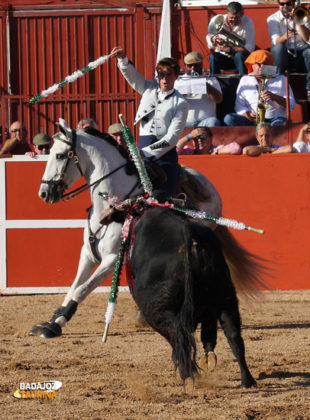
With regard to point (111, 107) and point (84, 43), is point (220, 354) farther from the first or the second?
point (84, 43)

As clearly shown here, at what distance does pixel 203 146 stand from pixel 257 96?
1.07 m

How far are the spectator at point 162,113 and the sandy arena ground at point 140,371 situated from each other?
1428mm

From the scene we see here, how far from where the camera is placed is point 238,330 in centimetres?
493

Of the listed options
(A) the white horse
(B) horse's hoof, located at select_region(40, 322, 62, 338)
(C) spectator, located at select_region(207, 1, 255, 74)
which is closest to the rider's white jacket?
(A) the white horse

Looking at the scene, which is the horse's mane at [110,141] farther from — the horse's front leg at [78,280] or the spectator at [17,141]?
the spectator at [17,141]

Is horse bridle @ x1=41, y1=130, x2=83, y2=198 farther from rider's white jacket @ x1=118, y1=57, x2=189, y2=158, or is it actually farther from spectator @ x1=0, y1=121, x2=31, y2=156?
spectator @ x1=0, y1=121, x2=31, y2=156

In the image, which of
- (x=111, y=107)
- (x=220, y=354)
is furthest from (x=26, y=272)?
(x=220, y=354)

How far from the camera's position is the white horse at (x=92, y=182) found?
6941mm

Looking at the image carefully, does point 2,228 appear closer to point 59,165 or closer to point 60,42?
point 59,165

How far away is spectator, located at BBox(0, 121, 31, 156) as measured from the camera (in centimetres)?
1042

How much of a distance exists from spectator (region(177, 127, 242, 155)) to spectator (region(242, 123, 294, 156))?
0.47 feet

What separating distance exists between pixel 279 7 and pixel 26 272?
16.1 feet

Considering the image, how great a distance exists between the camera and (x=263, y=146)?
996 centimetres

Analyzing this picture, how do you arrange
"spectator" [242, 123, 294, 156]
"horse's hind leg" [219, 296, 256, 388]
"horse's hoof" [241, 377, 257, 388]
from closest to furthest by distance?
"horse's hind leg" [219, 296, 256, 388] < "horse's hoof" [241, 377, 257, 388] < "spectator" [242, 123, 294, 156]
